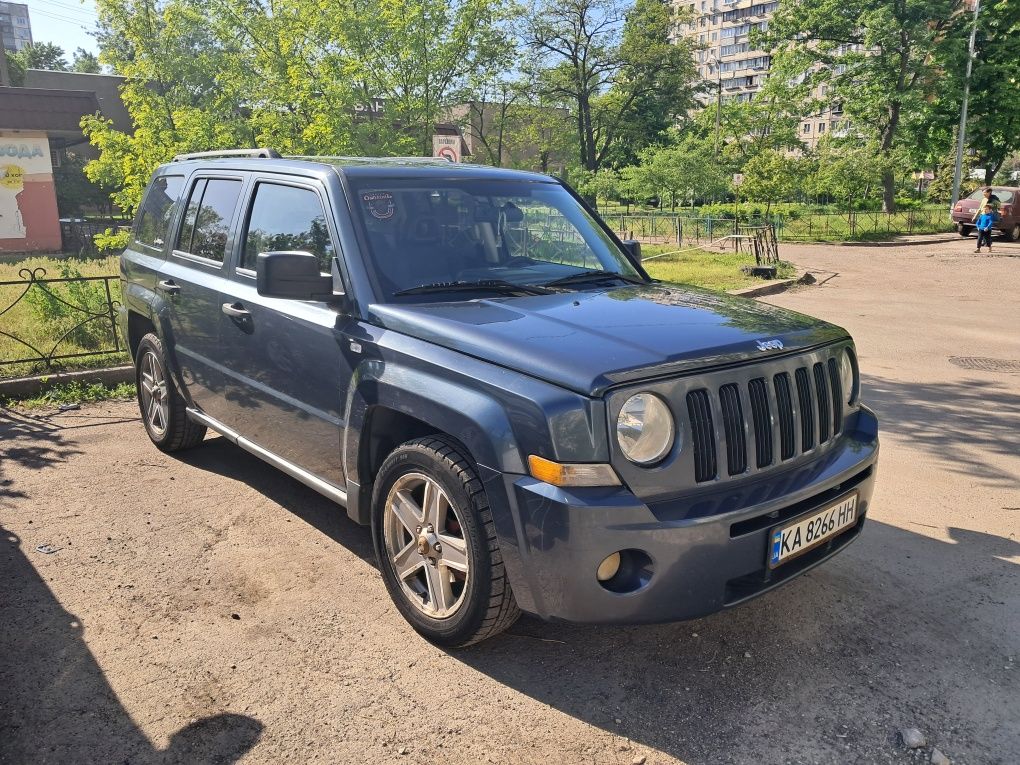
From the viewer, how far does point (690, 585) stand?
111 inches

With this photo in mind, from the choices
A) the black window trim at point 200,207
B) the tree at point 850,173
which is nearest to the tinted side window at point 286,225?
the black window trim at point 200,207

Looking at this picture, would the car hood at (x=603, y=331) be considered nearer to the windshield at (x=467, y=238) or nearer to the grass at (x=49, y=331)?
the windshield at (x=467, y=238)

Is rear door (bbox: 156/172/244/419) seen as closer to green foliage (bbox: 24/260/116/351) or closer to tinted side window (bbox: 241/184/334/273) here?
tinted side window (bbox: 241/184/334/273)

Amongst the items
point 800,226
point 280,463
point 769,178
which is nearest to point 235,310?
point 280,463

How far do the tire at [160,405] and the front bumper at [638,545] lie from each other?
11.3ft

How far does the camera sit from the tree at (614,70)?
168 feet

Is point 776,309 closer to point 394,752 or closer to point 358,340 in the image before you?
point 358,340

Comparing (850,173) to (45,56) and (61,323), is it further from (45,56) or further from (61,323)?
(45,56)

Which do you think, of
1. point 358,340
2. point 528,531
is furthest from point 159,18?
point 528,531

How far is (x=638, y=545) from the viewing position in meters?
2.73

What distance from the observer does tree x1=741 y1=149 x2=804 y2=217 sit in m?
29.5

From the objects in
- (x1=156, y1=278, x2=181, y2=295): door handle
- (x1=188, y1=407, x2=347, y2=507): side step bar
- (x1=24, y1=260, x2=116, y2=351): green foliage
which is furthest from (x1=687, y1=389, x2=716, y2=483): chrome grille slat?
(x1=24, y1=260, x2=116, y2=351): green foliage

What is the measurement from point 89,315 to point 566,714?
26.1ft

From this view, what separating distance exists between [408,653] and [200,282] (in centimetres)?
268
